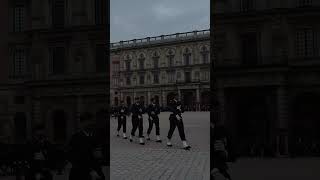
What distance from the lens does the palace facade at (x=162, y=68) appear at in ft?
22.8

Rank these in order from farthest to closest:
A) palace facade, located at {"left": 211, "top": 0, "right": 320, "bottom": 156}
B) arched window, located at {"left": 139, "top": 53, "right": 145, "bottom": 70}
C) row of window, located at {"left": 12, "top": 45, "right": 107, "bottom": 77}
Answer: arched window, located at {"left": 139, "top": 53, "right": 145, "bottom": 70}
row of window, located at {"left": 12, "top": 45, "right": 107, "bottom": 77}
palace facade, located at {"left": 211, "top": 0, "right": 320, "bottom": 156}

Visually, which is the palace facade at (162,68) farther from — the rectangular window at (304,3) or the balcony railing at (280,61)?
the rectangular window at (304,3)

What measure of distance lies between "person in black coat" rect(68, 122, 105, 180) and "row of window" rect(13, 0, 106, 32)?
1.83 m

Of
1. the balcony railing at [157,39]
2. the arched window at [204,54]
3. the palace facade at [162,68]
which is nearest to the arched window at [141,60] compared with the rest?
the palace facade at [162,68]

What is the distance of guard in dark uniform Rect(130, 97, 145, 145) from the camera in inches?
285

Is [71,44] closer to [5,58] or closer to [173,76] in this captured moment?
[5,58]

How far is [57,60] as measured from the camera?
7105 millimetres

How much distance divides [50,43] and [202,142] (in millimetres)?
3001

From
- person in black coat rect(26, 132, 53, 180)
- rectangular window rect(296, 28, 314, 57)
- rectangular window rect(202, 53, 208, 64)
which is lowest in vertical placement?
person in black coat rect(26, 132, 53, 180)

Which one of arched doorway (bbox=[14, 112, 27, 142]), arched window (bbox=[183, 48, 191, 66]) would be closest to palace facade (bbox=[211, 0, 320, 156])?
arched window (bbox=[183, 48, 191, 66])

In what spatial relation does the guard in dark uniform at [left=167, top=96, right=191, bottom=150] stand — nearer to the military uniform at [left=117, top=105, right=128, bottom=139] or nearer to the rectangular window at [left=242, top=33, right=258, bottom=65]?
the military uniform at [left=117, top=105, right=128, bottom=139]

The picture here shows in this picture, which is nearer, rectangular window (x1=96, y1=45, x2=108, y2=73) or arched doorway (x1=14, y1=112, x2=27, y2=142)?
rectangular window (x1=96, y1=45, x2=108, y2=73)

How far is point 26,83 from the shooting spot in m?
7.12

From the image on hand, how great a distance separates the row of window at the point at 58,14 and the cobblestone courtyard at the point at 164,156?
1794mm
